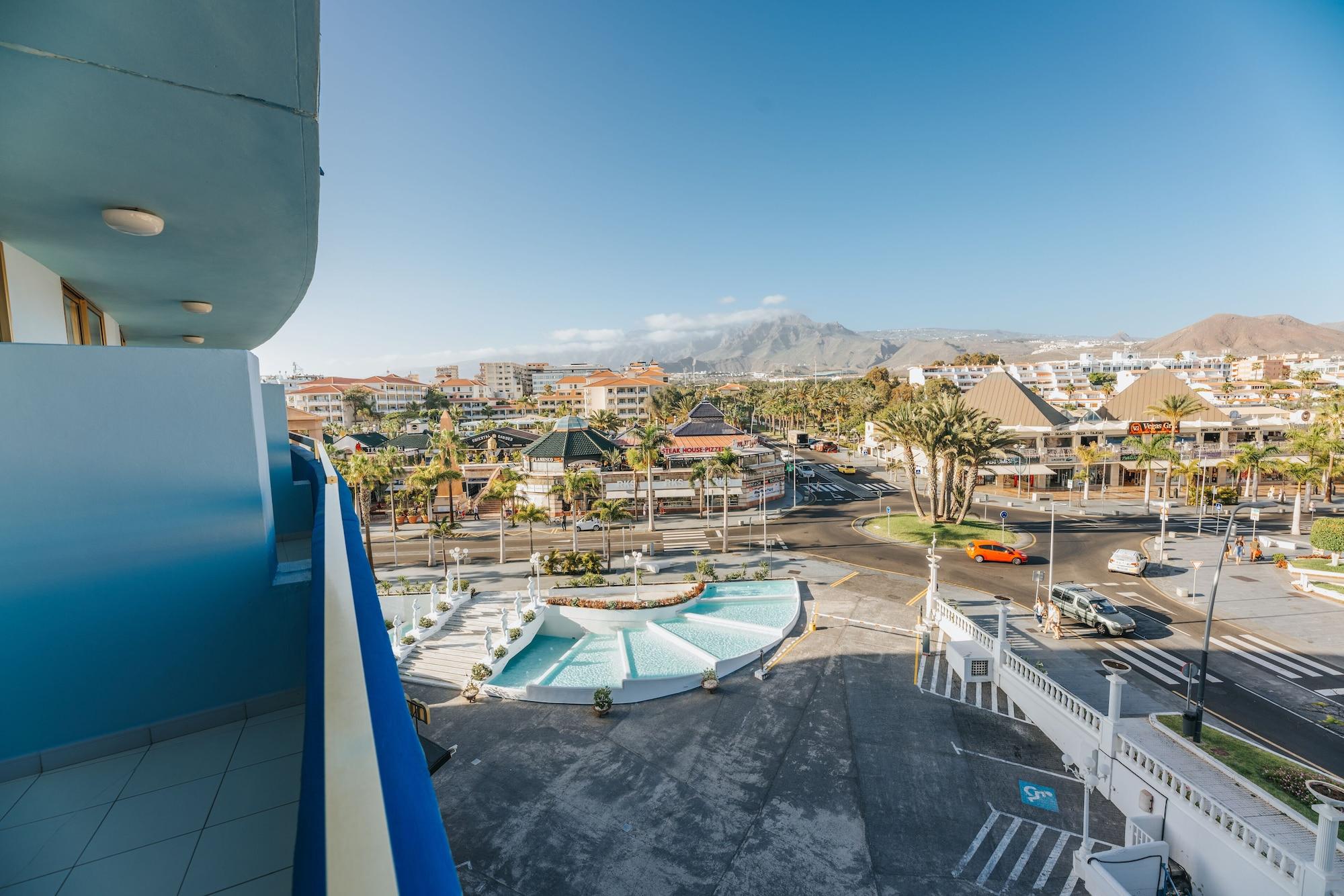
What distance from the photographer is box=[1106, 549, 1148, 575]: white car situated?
96.2 feet

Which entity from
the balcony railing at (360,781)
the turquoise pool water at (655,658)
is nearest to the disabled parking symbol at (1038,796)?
the turquoise pool water at (655,658)

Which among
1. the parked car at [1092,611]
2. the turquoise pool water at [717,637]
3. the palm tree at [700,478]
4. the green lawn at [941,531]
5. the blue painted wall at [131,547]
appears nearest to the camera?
the blue painted wall at [131,547]

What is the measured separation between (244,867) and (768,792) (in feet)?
44.1

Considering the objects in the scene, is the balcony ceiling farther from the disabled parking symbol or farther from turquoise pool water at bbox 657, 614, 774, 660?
turquoise pool water at bbox 657, 614, 774, 660

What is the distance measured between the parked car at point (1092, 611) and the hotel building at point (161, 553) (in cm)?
2699

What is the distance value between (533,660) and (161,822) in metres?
21.2

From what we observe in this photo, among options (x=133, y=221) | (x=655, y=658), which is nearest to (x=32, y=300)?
(x=133, y=221)

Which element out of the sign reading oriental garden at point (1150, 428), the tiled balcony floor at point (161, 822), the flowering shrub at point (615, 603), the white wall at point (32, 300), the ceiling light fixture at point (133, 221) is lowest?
the flowering shrub at point (615, 603)

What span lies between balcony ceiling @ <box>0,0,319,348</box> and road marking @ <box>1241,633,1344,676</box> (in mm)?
30407

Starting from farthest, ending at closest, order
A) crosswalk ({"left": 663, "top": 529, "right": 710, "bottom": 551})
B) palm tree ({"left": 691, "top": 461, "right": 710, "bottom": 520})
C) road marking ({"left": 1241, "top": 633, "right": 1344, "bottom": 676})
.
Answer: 1. palm tree ({"left": 691, "top": 461, "right": 710, "bottom": 520})
2. crosswalk ({"left": 663, "top": 529, "right": 710, "bottom": 551})
3. road marking ({"left": 1241, "top": 633, "right": 1344, "bottom": 676})

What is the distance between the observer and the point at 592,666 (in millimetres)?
21859

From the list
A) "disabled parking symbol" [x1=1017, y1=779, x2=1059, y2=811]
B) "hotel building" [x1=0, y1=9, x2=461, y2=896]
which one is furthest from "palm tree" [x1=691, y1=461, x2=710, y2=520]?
"hotel building" [x1=0, y1=9, x2=461, y2=896]

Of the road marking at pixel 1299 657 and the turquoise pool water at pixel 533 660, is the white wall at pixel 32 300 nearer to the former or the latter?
the turquoise pool water at pixel 533 660

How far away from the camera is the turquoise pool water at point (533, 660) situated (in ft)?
69.1
